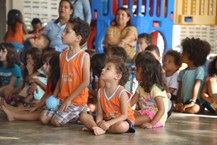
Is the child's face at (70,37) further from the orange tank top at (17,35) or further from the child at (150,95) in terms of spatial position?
the orange tank top at (17,35)

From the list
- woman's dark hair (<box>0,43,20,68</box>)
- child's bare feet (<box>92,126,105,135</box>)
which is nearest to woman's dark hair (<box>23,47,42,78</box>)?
woman's dark hair (<box>0,43,20,68</box>)

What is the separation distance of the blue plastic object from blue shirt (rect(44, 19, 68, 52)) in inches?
46.6

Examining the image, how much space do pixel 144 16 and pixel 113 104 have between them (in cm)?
384

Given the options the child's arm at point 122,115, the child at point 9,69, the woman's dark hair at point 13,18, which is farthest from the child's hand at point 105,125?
the woman's dark hair at point 13,18

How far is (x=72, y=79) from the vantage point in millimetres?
4824

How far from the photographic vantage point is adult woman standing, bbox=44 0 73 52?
6.95 m

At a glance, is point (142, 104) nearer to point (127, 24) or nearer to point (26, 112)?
point (26, 112)

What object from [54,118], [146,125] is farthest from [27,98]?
[146,125]

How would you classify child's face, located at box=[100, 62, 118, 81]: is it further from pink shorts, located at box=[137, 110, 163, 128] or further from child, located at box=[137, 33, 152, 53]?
child, located at box=[137, 33, 152, 53]

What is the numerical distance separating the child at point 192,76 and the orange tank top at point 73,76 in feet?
6.50

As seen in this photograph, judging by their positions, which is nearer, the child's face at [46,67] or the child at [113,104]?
the child at [113,104]

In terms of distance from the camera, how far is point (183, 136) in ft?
14.8

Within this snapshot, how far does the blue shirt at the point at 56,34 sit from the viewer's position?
7.14 meters

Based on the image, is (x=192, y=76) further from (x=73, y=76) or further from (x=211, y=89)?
(x=73, y=76)
